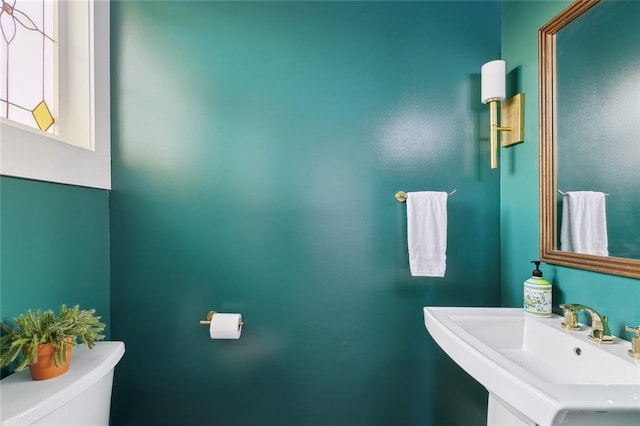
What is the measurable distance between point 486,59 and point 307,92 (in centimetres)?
85

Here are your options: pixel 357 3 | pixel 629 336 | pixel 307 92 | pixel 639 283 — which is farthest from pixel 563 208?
pixel 357 3

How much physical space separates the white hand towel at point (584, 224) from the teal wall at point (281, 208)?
15.6 inches

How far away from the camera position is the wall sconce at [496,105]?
1.15 meters

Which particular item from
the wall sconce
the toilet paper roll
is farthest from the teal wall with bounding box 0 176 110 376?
the wall sconce

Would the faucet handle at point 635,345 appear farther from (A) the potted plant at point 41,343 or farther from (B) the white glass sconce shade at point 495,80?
(A) the potted plant at point 41,343

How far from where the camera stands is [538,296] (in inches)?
39.3

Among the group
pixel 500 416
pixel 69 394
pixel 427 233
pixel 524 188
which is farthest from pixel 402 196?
pixel 69 394

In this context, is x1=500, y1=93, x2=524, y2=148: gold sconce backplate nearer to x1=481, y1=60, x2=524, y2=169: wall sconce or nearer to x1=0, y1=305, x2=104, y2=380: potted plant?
x1=481, y1=60, x2=524, y2=169: wall sconce

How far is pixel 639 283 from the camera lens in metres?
0.77

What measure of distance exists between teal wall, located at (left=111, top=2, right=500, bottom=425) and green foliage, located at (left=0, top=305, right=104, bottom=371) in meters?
0.42

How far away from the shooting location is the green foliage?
0.76 m

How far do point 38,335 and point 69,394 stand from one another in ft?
0.62

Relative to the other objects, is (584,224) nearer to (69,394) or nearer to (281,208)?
(281,208)

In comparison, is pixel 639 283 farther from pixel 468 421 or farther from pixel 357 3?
pixel 357 3
